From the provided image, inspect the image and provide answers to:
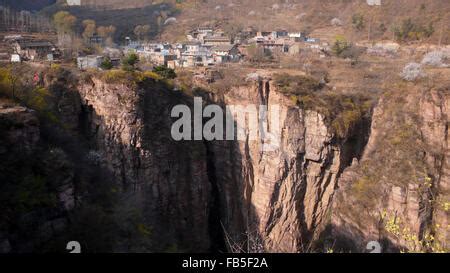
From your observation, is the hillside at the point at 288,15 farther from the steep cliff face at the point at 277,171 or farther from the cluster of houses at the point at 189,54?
the steep cliff face at the point at 277,171

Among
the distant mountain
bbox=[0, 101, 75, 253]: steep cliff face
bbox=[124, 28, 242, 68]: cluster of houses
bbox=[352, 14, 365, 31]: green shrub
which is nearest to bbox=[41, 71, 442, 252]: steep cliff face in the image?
bbox=[0, 101, 75, 253]: steep cliff face

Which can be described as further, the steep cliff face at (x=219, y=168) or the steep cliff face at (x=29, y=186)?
the steep cliff face at (x=219, y=168)

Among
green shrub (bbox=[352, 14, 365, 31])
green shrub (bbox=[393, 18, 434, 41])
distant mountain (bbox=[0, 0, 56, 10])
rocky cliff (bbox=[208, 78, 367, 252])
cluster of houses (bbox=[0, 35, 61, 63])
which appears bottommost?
rocky cliff (bbox=[208, 78, 367, 252])

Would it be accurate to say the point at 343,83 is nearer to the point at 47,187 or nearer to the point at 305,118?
the point at 305,118

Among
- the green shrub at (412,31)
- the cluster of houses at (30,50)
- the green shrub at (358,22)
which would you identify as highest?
the green shrub at (358,22)

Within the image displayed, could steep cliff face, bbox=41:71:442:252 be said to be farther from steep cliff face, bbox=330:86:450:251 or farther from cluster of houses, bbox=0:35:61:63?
cluster of houses, bbox=0:35:61:63

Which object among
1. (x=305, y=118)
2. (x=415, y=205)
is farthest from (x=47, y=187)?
(x=415, y=205)

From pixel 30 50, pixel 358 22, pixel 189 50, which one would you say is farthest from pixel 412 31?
pixel 30 50

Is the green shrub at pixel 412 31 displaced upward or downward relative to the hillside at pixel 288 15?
downward

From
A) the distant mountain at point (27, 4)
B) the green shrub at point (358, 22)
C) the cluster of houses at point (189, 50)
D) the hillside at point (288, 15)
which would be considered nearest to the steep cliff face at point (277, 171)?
the cluster of houses at point (189, 50)
